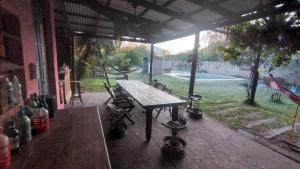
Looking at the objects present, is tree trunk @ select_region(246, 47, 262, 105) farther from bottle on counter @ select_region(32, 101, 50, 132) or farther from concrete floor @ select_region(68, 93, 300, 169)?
bottle on counter @ select_region(32, 101, 50, 132)

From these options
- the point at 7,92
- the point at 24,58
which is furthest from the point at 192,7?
the point at 7,92

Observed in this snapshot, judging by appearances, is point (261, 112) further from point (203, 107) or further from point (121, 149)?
point (121, 149)

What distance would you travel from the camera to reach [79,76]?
7.61 m

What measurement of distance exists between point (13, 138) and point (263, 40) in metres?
4.94

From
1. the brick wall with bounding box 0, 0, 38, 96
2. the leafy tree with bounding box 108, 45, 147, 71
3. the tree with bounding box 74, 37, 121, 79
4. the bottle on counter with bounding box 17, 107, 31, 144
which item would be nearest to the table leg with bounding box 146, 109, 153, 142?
the brick wall with bounding box 0, 0, 38, 96

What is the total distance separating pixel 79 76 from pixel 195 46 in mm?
5895

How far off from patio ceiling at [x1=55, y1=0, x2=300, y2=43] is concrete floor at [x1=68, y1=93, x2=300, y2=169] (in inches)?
74.5

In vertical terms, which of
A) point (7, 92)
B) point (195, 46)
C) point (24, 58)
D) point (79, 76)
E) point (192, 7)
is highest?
point (192, 7)

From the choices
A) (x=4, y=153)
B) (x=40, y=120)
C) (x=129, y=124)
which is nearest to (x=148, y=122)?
(x=129, y=124)

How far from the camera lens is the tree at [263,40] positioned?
3482 mm

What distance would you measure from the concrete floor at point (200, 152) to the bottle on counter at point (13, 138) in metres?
1.30

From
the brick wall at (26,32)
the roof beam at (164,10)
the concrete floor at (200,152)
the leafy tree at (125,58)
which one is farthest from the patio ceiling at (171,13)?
the leafy tree at (125,58)

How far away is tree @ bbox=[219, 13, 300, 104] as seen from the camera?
3.48m

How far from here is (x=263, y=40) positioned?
4016 mm
